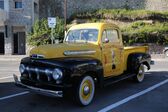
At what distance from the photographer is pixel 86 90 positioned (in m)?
8.67

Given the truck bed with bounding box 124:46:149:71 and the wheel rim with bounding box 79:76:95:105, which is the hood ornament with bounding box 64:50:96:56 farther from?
the truck bed with bounding box 124:46:149:71

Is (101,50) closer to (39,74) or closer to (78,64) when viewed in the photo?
(78,64)

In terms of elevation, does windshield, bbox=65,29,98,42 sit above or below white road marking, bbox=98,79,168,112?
above

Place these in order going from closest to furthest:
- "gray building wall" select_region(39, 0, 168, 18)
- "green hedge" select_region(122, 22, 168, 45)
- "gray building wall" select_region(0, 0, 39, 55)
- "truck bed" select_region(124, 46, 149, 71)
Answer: "truck bed" select_region(124, 46, 149, 71) → "green hedge" select_region(122, 22, 168, 45) → "gray building wall" select_region(0, 0, 39, 55) → "gray building wall" select_region(39, 0, 168, 18)

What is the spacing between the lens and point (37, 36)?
31703 mm

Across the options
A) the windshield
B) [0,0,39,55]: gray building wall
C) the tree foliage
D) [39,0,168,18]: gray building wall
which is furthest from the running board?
[39,0,168,18]: gray building wall

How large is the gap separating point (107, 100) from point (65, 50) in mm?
1847

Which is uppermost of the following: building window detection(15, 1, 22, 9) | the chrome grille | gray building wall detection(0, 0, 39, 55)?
building window detection(15, 1, 22, 9)

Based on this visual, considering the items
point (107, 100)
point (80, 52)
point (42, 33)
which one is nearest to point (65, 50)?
point (80, 52)

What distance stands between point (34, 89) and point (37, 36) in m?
23.6

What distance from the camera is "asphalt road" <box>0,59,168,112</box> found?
27.5ft

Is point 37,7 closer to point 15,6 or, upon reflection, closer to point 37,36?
point 15,6

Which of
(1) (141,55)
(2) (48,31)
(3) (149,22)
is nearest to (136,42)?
(3) (149,22)

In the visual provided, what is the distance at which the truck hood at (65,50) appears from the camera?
8527 millimetres
